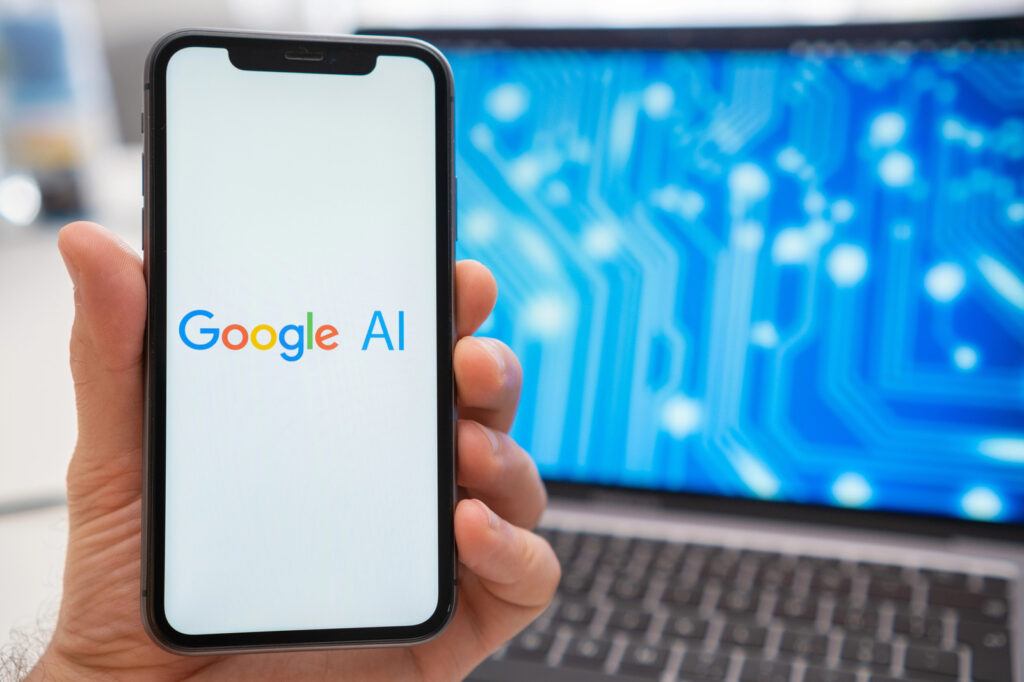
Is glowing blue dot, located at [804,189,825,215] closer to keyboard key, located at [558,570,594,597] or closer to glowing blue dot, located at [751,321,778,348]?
glowing blue dot, located at [751,321,778,348]

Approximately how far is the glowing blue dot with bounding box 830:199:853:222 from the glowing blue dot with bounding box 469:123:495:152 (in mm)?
263

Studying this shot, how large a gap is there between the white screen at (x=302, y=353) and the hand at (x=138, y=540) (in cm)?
2

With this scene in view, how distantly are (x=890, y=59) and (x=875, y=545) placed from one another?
346mm

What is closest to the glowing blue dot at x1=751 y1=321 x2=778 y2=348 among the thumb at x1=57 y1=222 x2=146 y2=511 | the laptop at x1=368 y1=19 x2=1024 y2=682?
the laptop at x1=368 y1=19 x2=1024 y2=682

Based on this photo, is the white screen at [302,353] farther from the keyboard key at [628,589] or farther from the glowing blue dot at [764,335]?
the glowing blue dot at [764,335]

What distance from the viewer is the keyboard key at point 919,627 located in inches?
Result: 18.5

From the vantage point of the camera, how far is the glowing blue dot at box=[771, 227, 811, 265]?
589 millimetres

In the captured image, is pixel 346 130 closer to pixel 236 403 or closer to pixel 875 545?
pixel 236 403

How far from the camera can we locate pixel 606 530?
0.60 metres

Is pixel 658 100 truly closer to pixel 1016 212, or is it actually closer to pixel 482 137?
pixel 482 137

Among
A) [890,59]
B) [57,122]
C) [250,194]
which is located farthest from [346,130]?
[57,122]

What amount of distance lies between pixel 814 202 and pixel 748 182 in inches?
1.9

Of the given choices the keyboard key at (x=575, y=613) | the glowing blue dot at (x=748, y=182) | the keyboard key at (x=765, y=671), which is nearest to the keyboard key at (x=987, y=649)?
the keyboard key at (x=765, y=671)

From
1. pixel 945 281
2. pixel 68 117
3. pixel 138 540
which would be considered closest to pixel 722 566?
pixel 945 281
